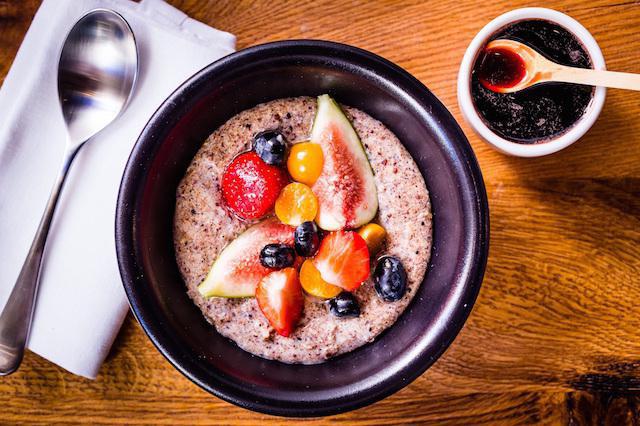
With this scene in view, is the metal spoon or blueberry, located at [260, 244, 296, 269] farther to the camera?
the metal spoon

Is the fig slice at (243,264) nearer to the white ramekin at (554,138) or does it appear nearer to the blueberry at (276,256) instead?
the blueberry at (276,256)

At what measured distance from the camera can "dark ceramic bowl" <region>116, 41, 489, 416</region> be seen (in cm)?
132

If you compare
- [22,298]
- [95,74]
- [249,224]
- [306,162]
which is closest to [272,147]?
[306,162]

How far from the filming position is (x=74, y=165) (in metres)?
1.59

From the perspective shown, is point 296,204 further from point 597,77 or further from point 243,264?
point 597,77

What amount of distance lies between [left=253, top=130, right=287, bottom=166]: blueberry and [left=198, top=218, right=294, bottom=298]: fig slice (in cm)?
17

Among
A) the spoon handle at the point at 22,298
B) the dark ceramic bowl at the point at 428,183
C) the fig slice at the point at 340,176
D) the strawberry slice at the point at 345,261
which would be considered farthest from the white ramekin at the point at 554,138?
the spoon handle at the point at 22,298

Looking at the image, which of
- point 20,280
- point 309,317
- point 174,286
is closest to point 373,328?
point 309,317

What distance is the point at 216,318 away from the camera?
57.4 inches

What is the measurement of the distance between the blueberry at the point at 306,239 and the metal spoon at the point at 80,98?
24.2 inches

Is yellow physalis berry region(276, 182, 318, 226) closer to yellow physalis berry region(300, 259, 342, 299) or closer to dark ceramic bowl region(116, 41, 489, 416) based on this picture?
yellow physalis berry region(300, 259, 342, 299)

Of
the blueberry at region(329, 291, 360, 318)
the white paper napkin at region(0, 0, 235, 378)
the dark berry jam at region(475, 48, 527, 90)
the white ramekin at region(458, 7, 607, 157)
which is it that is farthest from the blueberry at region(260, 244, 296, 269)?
the dark berry jam at region(475, 48, 527, 90)

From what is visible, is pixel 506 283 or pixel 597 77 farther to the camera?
pixel 506 283

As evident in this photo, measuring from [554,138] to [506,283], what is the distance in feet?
1.36
